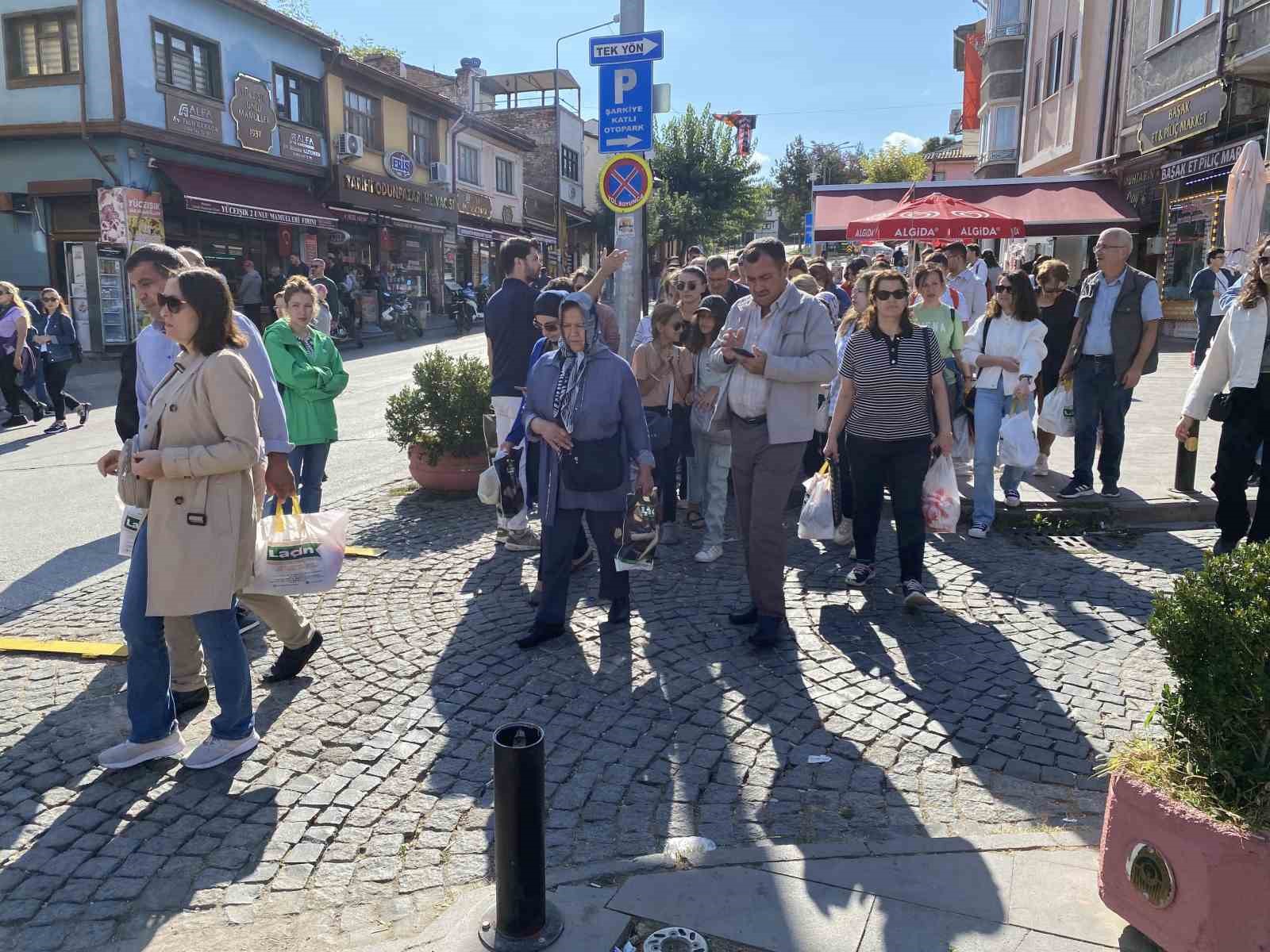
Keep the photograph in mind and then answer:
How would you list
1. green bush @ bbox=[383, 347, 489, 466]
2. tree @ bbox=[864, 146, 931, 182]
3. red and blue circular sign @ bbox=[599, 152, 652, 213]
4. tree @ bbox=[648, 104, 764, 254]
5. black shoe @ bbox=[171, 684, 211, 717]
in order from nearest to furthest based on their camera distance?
1. black shoe @ bbox=[171, 684, 211, 717]
2. green bush @ bbox=[383, 347, 489, 466]
3. red and blue circular sign @ bbox=[599, 152, 652, 213]
4. tree @ bbox=[648, 104, 764, 254]
5. tree @ bbox=[864, 146, 931, 182]

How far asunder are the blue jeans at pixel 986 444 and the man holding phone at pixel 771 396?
2.50 metres

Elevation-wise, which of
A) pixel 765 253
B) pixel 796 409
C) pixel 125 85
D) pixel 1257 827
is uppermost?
pixel 125 85

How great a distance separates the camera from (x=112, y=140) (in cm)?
1919

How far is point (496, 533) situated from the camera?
697 centimetres

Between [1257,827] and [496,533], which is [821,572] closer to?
[496,533]

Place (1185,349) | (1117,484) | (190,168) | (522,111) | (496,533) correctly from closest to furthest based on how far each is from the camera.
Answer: (496,533) < (1117,484) < (1185,349) < (190,168) < (522,111)

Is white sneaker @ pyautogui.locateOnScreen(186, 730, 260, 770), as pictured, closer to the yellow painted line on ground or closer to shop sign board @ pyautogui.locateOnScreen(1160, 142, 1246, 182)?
the yellow painted line on ground

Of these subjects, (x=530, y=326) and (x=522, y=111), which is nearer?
(x=530, y=326)

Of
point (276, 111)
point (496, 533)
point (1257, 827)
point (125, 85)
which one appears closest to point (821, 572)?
point (496, 533)

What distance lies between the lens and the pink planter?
232 centimetres

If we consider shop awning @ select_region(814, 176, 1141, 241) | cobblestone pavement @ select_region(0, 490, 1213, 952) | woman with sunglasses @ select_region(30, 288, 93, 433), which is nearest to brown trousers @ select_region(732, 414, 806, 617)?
cobblestone pavement @ select_region(0, 490, 1213, 952)

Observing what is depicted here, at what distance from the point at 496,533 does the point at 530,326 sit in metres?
1.53

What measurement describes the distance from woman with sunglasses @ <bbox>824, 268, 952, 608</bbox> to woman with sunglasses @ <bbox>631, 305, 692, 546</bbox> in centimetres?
132

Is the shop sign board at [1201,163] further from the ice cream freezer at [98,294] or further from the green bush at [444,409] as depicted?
the ice cream freezer at [98,294]
